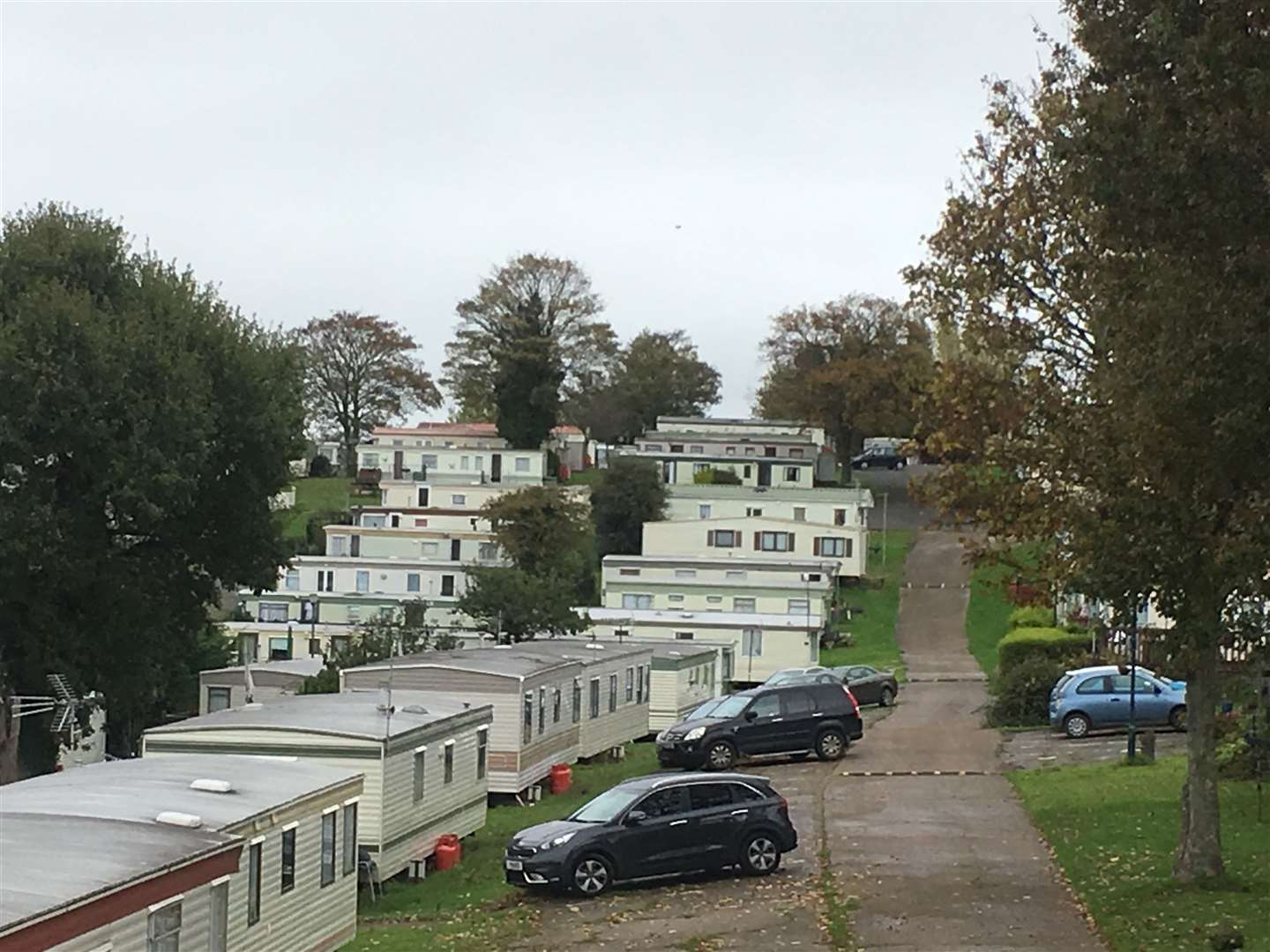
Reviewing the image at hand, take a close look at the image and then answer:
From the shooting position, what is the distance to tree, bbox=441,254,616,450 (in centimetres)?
9544

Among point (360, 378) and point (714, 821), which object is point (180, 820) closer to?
point (714, 821)

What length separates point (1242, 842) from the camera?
2219 cm

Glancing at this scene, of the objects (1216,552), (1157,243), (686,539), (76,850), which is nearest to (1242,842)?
(1216,552)

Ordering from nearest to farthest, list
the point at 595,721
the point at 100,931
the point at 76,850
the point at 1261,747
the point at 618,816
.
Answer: the point at 100,931
the point at 76,850
the point at 618,816
the point at 1261,747
the point at 595,721

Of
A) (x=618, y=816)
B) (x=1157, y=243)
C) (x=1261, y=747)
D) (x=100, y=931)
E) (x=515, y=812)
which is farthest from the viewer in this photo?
(x=515, y=812)

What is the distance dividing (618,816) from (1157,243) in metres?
10.3

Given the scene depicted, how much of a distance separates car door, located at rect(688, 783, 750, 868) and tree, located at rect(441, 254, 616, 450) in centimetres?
7316

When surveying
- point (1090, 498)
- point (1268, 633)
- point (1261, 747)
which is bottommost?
point (1261, 747)

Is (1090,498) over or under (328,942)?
over

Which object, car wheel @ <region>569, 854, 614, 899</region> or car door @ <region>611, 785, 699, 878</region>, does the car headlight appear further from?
car door @ <region>611, 785, 699, 878</region>

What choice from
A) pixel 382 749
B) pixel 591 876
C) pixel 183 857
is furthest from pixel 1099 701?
pixel 183 857

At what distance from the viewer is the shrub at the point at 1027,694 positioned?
39562 mm

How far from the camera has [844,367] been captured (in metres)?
90.5

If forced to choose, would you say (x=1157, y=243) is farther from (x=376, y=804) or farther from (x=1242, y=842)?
(x=376, y=804)
